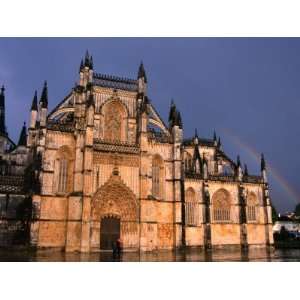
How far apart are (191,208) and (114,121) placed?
11.7m

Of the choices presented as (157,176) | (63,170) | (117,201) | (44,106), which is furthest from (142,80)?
(117,201)

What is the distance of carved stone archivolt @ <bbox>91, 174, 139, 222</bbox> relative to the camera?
1181 inches

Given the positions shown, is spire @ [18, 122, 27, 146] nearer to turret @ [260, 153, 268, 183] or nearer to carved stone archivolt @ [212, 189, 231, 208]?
carved stone archivolt @ [212, 189, 231, 208]

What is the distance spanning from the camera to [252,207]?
3947 cm

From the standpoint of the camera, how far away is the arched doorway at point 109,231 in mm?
29297

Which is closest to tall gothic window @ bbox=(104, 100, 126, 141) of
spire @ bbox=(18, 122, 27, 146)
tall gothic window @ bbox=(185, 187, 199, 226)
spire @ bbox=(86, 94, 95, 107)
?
spire @ bbox=(86, 94, 95, 107)

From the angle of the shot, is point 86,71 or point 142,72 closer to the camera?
point 86,71

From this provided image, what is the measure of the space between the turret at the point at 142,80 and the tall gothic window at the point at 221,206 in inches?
526

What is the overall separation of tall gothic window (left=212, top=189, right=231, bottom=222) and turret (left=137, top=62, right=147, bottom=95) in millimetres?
13365

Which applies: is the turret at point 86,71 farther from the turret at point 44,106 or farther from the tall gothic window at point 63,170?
the tall gothic window at point 63,170

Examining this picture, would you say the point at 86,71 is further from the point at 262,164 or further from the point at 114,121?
the point at 262,164
